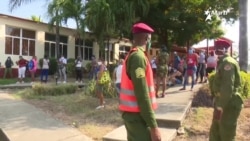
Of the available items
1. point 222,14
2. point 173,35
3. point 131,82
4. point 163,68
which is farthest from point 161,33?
point 131,82

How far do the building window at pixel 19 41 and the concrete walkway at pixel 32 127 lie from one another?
651 inches

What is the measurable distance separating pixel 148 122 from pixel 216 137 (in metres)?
2.09

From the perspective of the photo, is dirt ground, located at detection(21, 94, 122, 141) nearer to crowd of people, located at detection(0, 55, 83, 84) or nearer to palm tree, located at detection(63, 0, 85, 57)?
crowd of people, located at detection(0, 55, 83, 84)

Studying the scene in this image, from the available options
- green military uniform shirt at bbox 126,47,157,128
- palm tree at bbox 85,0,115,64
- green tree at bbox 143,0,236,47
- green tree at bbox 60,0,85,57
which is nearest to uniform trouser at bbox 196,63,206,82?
green tree at bbox 143,0,236,47

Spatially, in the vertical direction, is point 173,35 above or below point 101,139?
above

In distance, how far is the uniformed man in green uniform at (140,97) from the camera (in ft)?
12.3

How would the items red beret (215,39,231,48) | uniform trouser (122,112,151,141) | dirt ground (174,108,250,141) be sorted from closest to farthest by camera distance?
uniform trouser (122,112,151,141), red beret (215,39,231,48), dirt ground (174,108,250,141)

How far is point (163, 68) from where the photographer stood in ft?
38.9

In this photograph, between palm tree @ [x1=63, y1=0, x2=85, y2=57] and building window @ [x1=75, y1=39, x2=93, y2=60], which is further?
building window @ [x1=75, y1=39, x2=93, y2=60]

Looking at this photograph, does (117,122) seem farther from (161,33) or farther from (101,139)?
(161,33)

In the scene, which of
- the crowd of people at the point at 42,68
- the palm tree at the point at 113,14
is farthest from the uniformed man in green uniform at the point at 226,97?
the crowd of people at the point at 42,68

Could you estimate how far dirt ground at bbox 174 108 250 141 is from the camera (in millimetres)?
7704

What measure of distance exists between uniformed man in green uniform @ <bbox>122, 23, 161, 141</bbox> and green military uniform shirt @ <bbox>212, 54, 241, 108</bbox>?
4.65ft

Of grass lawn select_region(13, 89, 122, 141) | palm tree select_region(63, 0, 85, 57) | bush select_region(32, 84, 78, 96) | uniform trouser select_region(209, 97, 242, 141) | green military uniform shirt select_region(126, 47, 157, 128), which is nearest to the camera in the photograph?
green military uniform shirt select_region(126, 47, 157, 128)
